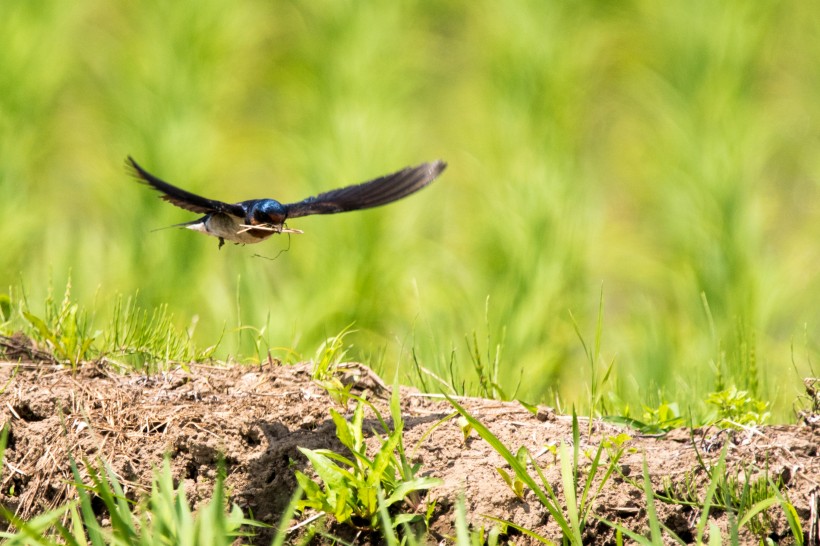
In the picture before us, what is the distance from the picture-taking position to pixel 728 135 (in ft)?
26.7

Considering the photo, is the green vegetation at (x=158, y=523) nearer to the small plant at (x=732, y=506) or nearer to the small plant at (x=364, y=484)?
the small plant at (x=364, y=484)

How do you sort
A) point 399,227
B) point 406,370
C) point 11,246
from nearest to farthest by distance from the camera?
point 406,370, point 11,246, point 399,227

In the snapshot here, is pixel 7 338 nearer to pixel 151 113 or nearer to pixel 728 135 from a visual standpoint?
pixel 151 113

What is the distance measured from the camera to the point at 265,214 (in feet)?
9.07

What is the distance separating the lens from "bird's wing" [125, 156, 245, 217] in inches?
97.2

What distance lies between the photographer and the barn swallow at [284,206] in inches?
109

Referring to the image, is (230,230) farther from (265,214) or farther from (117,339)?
(117,339)

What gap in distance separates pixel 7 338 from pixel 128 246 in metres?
4.59

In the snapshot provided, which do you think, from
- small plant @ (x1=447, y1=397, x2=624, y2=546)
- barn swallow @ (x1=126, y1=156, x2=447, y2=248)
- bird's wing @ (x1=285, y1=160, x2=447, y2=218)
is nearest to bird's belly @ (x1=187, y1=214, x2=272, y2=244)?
barn swallow @ (x1=126, y1=156, x2=447, y2=248)

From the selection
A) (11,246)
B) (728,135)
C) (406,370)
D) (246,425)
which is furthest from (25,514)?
(728,135)

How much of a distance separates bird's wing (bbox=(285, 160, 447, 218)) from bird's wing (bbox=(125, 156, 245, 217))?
185 millimetres

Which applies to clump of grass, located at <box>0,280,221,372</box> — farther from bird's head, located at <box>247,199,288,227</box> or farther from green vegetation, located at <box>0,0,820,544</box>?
green vegetation, located at <box>0,0,820,544</box>

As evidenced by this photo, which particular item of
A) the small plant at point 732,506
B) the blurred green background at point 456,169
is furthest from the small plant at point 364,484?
the blurred green background at point 456,169

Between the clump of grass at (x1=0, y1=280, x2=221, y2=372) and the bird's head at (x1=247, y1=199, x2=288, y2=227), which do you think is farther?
the clump of grass at (x1=0, y1=280, x2=221, y2=372)
